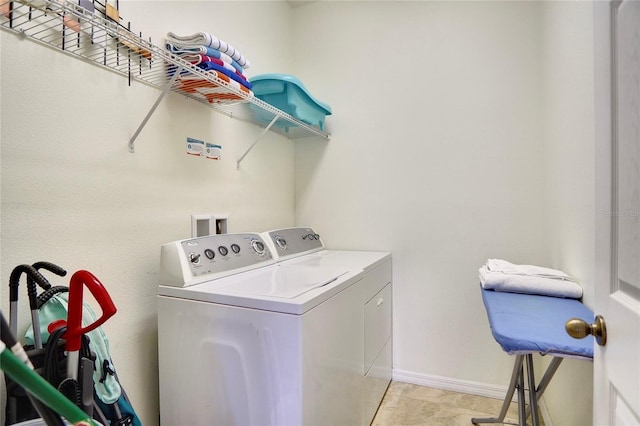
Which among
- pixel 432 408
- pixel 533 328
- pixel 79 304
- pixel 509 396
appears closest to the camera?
pixel 79 304

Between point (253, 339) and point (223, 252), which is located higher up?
point (223, 252)

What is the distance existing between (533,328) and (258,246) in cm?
123

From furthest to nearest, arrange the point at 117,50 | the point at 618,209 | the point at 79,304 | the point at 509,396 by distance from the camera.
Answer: the point at 509,396, the point at 117,50, the point at 79,304, the point at 618,209

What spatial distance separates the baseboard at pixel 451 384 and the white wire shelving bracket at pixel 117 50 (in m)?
1.92

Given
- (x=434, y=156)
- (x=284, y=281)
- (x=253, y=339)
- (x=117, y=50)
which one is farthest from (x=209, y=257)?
(x=434, y=156)

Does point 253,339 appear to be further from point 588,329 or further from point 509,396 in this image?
point 509,396

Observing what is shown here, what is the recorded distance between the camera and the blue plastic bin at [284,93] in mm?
1898

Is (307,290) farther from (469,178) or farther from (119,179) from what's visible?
(469,178)

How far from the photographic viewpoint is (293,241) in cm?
212

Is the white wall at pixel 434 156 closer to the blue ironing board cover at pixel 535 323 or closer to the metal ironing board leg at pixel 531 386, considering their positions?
the metal ironing board leg at pixel 531 386

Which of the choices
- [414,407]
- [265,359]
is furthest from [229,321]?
[414,407]

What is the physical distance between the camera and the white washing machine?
1.12 meters

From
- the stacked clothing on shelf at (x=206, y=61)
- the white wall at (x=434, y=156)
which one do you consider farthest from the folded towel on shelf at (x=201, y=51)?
the white wall at (x=434, y=156)

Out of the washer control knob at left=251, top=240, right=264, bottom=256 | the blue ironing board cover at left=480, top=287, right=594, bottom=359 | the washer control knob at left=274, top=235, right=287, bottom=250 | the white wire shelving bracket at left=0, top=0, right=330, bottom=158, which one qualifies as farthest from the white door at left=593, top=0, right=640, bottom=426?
the washer control knob at left=274, top=235, right=287, bottom=250
